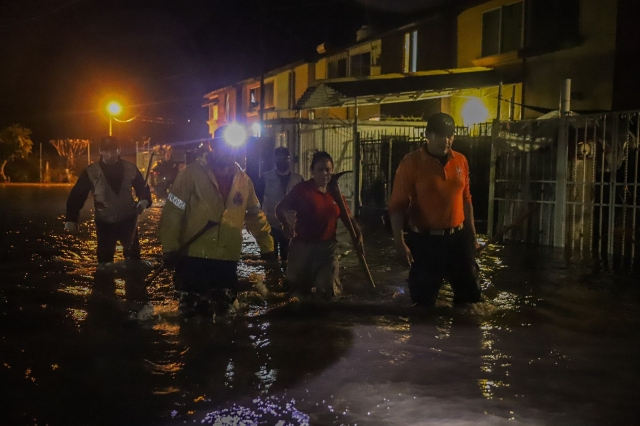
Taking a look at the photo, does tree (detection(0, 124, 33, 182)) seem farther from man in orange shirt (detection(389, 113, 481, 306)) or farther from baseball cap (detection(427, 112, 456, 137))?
baseball cap (detection(427, 112, 456, 137))

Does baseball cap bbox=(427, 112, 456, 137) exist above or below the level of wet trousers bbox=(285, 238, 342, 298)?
above

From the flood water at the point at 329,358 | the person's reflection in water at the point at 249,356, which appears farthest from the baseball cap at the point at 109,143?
the person's reflection in water at the point at 249,356

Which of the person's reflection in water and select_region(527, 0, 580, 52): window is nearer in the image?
the person's reflection in water

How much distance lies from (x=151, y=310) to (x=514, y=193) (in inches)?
310

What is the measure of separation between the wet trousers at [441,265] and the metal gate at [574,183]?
454 cm

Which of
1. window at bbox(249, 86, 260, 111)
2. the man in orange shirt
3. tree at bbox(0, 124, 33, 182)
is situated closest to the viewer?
the man in orange shirt

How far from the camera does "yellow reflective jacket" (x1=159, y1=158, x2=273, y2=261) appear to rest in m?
6.09

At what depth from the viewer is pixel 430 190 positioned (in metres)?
6.23

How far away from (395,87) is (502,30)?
147 inches

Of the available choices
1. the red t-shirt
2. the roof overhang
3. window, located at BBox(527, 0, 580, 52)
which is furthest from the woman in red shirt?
window, located at BBox(527, 0, 580, 52)

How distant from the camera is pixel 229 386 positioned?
15.6ft

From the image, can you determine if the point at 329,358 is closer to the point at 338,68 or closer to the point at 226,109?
the point at 338,68

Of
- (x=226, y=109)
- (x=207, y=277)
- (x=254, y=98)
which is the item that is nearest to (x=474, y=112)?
(x=207, y=277)

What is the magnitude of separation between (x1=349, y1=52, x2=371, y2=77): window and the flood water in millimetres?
18631
